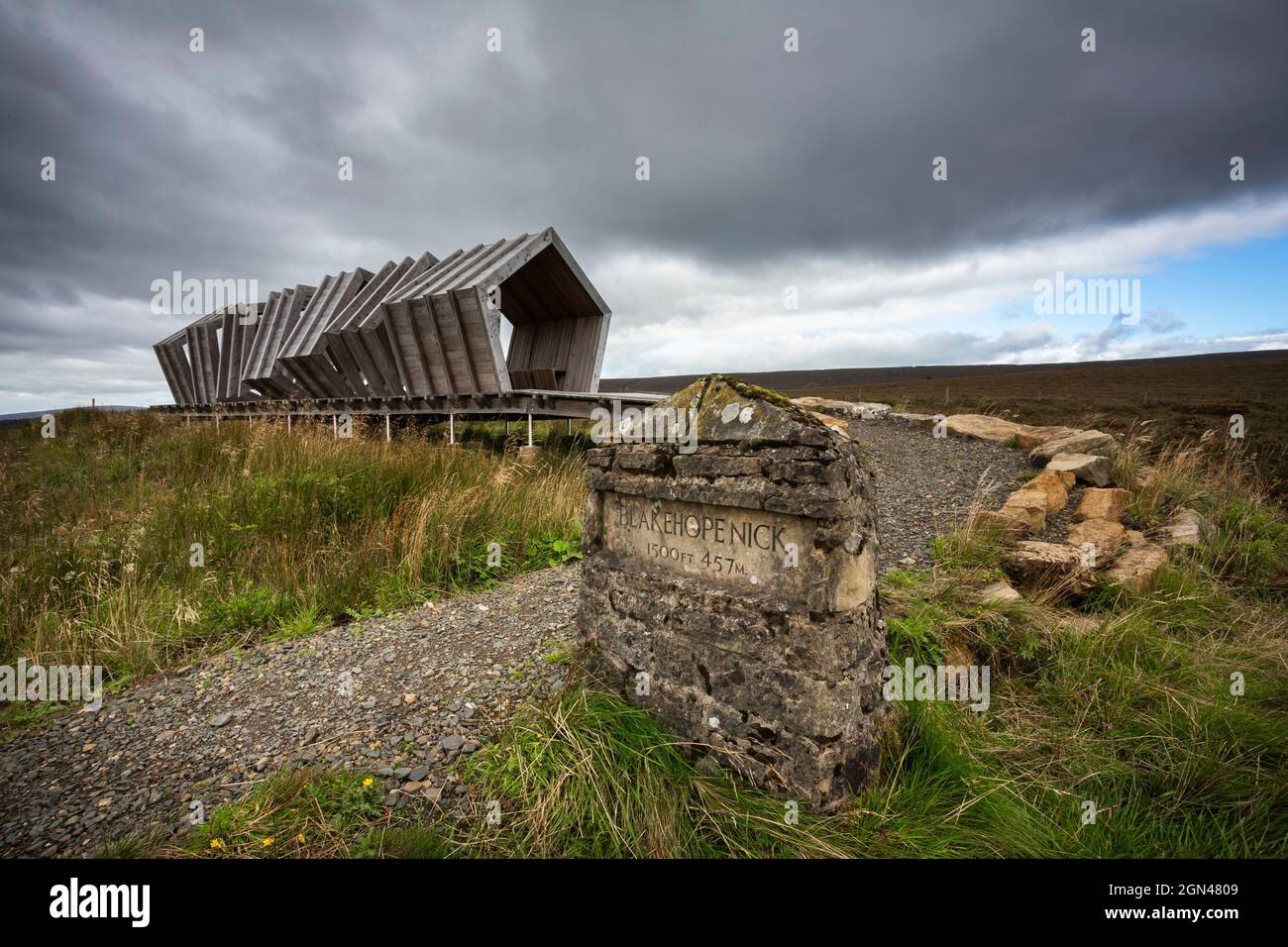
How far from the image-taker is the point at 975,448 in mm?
9031

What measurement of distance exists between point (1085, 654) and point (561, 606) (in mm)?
3699

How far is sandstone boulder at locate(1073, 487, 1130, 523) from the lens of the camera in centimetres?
621

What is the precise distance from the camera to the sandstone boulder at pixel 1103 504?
6.21m

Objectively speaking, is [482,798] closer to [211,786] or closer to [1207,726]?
[211,786]

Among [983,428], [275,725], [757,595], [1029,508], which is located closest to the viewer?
[757,595]

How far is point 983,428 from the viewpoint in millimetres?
10000

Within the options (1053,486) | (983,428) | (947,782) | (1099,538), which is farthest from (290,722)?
(983,428)

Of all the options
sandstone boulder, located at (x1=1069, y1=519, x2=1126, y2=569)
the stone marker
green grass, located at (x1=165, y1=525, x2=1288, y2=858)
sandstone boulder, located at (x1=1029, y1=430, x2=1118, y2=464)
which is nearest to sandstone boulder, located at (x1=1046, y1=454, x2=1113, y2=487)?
sandstone boulder, located at (x1=1029, y1=430, x2=1118, y2=464)

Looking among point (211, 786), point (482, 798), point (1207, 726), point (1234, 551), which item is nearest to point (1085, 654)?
point (1207, 726)

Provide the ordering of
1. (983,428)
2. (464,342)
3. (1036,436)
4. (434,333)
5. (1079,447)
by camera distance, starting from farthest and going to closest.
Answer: (434,333)
(464,342)
(983,428)
(1036,436)
(1079,447)

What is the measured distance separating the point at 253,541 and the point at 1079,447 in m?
9.99

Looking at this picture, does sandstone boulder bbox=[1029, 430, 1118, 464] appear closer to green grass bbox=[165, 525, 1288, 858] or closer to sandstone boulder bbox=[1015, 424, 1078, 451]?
sandstone boulder bbox=[1015, 424, 1078, 451]

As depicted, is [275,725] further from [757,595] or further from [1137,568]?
[1137,568]

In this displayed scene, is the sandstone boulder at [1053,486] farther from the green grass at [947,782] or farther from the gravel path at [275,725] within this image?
the gravel path at [275,725]
